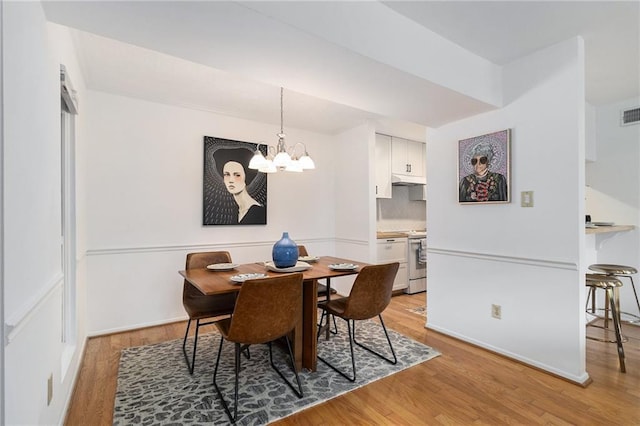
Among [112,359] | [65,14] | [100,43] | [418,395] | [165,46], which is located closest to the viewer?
[65,14]

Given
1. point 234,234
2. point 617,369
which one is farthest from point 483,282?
point 234,234

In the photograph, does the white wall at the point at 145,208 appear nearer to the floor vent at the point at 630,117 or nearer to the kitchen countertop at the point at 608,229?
the kitchen countertop at the point at 608,229

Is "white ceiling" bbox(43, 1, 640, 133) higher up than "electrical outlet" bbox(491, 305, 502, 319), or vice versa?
"white ceiling" bbox(43, 1, 640, 133)

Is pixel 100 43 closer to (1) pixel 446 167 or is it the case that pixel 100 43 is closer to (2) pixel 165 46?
(2) pixel 165 46

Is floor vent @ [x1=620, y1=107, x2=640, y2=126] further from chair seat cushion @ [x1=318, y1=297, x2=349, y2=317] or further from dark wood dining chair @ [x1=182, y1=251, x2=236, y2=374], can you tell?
dark wood dining chair @ [x1=182, y1=251, x2=236, y2=374]

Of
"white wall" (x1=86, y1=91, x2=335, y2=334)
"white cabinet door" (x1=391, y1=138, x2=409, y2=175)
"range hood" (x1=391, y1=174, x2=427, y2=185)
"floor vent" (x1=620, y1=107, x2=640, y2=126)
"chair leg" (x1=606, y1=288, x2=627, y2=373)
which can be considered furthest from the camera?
"white cabinet door" (x1=391, y1=138, x2=409, y2=175)

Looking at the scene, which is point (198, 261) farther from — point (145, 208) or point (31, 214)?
point (31, 214)

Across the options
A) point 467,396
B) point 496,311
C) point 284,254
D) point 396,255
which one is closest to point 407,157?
point 396,255

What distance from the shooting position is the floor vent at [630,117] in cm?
320

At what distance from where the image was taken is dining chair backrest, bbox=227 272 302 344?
1.76 metres

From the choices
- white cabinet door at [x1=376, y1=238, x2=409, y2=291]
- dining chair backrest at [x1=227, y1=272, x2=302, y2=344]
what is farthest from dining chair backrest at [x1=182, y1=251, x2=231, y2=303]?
white cabinet door at [x1=376, y1=238, x2=409, y2=291]

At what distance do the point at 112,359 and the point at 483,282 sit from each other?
3.20 meters

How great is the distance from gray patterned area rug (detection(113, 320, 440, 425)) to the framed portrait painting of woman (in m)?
1.43

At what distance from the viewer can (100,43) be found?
2.20 meters
